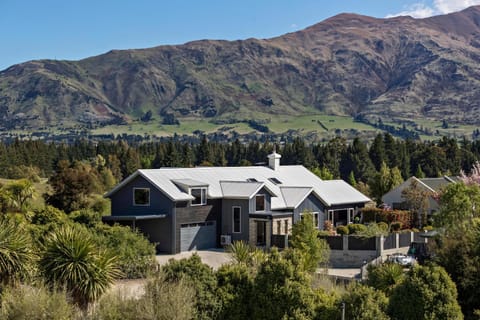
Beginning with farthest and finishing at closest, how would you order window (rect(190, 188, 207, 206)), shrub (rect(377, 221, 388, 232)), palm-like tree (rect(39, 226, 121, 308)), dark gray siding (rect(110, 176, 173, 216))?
1. shrub (rect(377, 221, 388, 232))
2. window (rect(190, 188, 207, 206))
3. dark gray siding (rect(110, 176, 173, 216))
4. palm-like tree (rect(39, 226, 121, 308))

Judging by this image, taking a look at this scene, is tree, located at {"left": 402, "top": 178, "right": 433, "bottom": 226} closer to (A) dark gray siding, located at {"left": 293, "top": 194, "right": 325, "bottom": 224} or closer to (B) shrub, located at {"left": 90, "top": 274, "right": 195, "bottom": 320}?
(A) dark gray siding, located at {"left": 293, "top": 194, "right": 325, "bottom": 224}

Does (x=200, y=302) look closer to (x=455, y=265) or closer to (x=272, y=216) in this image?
(x=455, y=265)

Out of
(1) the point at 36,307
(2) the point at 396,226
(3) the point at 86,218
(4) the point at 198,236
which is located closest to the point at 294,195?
(2) the point at 396,226

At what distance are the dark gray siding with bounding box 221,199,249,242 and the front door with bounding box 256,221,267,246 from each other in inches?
34.8

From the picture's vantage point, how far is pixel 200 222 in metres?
48.1

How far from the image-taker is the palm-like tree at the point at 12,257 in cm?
2458

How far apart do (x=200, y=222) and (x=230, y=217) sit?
2.45m

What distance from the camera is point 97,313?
68.4 ft

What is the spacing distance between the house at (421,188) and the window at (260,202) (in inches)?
Answer: 675

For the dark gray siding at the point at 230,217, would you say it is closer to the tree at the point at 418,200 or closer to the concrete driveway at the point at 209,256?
the concrete driveway at the point at 209,256

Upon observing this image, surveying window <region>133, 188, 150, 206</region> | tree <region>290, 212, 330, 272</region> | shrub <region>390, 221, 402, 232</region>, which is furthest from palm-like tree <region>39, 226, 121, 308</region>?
shrub <region>390, 221, 402, 232</region>

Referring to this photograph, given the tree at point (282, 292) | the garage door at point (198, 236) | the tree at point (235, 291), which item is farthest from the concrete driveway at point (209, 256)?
the tree at point (282, 292)

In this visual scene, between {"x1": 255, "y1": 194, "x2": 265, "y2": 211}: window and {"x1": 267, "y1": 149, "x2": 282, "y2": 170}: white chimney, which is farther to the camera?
{"x1": 267, "y1": 149, "x2": 282, "y2": 170}: white chimney

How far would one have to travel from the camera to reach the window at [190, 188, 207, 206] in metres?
48.2
